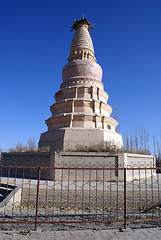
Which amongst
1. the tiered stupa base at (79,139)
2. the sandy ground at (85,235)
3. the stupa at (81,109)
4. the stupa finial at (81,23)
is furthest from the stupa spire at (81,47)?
the sandy ground at (85,235)

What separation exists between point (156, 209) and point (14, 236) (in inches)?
194

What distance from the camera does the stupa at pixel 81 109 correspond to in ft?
38.1

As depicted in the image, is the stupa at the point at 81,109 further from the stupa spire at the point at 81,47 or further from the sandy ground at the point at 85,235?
the sandy ground at the point at 85,235

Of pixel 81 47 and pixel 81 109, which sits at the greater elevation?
pixel 81 47

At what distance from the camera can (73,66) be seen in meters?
15.5

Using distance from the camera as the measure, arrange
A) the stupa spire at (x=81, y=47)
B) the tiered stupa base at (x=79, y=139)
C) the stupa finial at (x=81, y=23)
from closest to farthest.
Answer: the tiered stupa base at (x=79, y=139)
the stupa spire at (x=81, y=47)
the stupa finial at (x=81, y=23)

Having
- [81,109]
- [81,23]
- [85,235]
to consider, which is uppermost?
[81,23]

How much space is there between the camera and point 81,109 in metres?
13.5

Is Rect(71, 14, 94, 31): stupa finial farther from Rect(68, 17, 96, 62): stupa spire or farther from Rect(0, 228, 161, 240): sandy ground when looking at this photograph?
Rect(0, 228, 161, 240): sandy ground

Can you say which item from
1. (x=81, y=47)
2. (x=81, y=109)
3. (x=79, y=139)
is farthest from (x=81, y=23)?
(x=79, y=139)

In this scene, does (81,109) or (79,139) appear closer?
(79,139)

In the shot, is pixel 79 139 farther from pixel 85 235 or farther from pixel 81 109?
pixel 85 235

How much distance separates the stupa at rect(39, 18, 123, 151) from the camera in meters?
11.6

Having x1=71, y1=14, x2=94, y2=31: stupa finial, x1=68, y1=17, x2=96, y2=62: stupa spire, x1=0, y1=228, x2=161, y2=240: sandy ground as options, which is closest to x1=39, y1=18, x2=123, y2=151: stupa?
x1=68, y1=17, x2=96, y2=62: stupa spire
